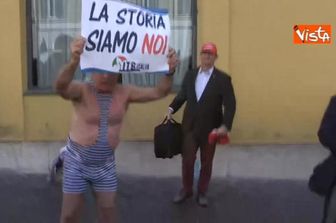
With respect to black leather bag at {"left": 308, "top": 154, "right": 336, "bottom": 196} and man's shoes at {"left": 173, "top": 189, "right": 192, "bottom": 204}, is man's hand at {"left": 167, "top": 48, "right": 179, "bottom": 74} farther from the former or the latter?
man's shoes at {"left": 173, "top": 189, "right": 192, "bottom": 204}

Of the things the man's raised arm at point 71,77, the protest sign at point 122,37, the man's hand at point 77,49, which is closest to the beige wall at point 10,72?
the man's raised arm at point 71,77

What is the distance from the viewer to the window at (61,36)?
27.6 feet

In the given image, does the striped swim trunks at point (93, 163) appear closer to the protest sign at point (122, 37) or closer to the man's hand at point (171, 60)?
the protest sign at point (122, 37)

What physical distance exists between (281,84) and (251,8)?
857mm

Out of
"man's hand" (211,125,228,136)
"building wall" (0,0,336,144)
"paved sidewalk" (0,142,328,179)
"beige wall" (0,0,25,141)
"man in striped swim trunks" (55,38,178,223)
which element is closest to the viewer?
"man in striped swim trunks" (55,38,178,223)

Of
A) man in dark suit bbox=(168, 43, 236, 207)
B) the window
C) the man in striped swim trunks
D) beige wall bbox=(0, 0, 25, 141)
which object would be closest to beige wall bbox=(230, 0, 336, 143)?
the window

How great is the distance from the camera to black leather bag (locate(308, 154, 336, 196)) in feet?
16.6

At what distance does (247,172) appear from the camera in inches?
308

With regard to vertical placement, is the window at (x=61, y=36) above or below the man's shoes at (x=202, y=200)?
above

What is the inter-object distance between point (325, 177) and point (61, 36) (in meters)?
4.32

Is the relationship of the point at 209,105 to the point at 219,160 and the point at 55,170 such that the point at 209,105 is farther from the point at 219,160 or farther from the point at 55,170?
the point at 55,170

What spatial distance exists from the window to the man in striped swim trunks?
9.35 ft

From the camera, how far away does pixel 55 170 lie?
731 centimetres

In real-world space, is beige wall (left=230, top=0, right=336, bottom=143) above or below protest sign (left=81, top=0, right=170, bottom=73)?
below
